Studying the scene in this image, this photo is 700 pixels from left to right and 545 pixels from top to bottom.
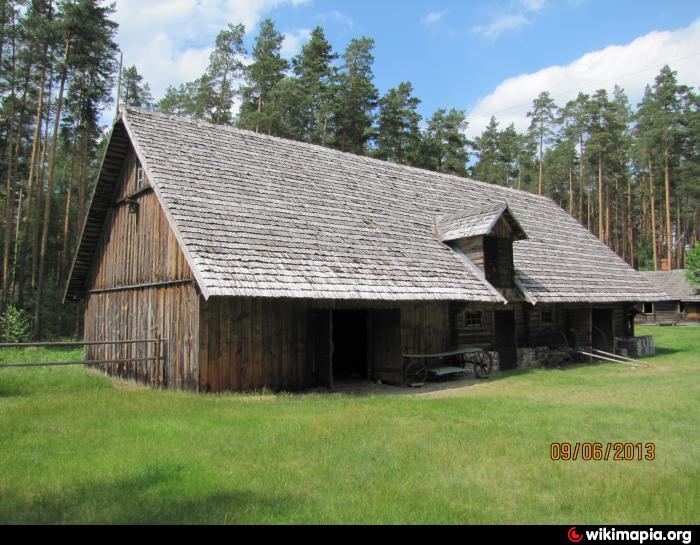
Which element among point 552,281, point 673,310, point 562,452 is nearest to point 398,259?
point 552,281

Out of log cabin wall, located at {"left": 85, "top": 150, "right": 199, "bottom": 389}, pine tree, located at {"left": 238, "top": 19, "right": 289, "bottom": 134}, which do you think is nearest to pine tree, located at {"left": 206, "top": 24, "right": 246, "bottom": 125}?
pine tree, located at {"left": 238, "top": 19, "right": 289, "bottom": 134}

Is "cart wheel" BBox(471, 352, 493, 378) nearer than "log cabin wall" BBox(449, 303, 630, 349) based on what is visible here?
Yes

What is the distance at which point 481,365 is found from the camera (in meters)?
16.4

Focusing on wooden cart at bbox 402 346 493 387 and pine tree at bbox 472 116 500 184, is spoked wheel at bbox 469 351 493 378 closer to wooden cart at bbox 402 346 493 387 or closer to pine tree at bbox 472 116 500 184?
wooden cart at bbox 402 346 493 387

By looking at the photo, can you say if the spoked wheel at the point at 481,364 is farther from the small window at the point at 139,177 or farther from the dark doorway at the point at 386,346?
the small window at the point at 139,177

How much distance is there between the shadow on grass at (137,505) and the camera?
192 inches

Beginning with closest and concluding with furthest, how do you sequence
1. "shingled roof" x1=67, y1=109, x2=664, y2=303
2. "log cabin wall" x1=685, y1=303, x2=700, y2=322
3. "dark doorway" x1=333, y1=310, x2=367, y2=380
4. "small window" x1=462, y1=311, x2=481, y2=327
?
"shingled roof" x1=67, y1=109, x2=664, y2=303
"small window" x1=462, y1=311, x2=481, y2=327
"dark doorway" x1=333, y1=310, x2=367, y2=380
"log cabin wall" x1=685, y1=303, x2=700, y2=322

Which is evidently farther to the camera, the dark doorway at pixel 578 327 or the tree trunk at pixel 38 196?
the tree trunk at pixel 38 196

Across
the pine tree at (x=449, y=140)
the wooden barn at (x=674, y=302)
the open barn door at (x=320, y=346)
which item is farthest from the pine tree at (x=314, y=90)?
the wooden barn at (x=674, y=302)

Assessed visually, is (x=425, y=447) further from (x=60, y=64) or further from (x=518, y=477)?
(x=60, y=64)

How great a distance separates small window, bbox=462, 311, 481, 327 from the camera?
1753cm

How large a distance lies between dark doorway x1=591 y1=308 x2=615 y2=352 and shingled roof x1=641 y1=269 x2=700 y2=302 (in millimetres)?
25312

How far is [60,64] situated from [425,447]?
31073mm
